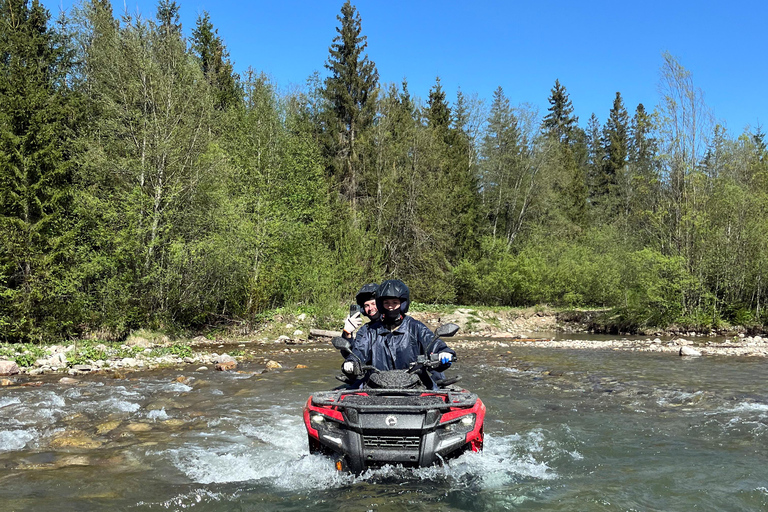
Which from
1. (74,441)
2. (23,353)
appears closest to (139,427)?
(74,441)

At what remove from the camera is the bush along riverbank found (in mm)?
12406

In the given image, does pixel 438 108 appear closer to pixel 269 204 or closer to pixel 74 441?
pixel 269 204

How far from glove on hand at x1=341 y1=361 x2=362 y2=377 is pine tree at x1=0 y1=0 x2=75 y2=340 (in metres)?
12.5

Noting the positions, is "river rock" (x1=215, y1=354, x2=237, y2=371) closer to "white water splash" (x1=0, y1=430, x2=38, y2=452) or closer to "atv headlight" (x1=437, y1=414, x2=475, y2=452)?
"white water splash" (x1=0, y1=430, x2=38, y2=452)

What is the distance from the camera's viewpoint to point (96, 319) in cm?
1592

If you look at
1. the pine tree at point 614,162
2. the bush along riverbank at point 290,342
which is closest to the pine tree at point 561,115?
the pine tree at point 614,162

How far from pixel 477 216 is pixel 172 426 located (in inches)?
1278

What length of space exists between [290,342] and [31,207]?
8784mm

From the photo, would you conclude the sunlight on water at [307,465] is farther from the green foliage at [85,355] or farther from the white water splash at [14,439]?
the green foliage at [85,355]

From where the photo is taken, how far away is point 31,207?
48.8ft

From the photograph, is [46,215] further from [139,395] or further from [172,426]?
[172,426]

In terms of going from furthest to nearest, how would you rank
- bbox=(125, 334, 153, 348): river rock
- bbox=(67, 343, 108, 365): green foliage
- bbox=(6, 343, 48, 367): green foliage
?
bbox=(125, 334, 153, 348): river rock, bbox=(67, 343, 108, 365): green foliage, bbox=(6, 343, 48, 367): green foliage

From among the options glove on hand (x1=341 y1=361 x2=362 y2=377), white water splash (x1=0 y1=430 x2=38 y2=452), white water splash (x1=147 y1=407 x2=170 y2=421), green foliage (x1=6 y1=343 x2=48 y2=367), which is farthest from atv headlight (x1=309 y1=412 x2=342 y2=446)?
green foliage (x1=6 y1=343 x2=48 y2=367)

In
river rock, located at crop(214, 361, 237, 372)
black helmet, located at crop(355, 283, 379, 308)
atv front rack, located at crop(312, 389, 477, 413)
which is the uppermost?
black helmet, located at crop(355, 283, 379, 308)
